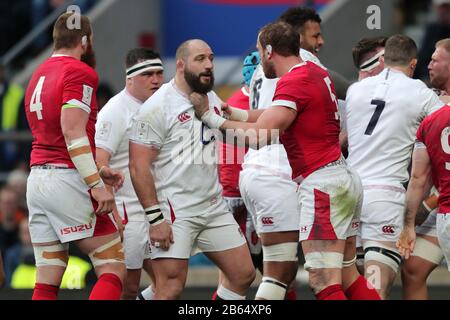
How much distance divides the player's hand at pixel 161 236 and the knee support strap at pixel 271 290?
0.95 m

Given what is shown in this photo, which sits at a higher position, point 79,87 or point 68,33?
point 68,33

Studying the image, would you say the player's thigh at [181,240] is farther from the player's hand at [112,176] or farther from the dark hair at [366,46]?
the dark hair at [366,46]

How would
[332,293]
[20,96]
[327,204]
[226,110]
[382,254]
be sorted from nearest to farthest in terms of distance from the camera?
1. [332,293]
2. [327,204]
3. [226,110]
4. [382,254]
5. [20,96]

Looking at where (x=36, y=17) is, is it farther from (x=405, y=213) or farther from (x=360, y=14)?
(x=405, y=213)

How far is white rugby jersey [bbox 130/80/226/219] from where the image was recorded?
10406mm

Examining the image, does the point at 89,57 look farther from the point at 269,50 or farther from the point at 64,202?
the point at 269,50

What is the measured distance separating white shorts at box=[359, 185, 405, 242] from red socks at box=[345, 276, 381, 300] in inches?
27.1

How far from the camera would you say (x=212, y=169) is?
418 inches

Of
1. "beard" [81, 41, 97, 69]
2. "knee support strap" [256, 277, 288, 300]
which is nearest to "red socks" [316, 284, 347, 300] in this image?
"knee support strap" [256, 277, 288, 300]

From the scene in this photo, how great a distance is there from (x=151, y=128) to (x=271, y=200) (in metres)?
1.31

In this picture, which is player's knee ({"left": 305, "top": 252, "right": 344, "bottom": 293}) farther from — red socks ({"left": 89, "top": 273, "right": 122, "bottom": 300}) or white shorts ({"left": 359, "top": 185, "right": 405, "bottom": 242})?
red socks ({"left": 89, "top": 273, "right": 122, "bottom": 300})

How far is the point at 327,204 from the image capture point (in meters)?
9.95

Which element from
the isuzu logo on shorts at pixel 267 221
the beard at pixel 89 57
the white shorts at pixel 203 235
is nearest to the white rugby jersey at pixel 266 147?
the isuzu logo on shorts at pixel 267 221

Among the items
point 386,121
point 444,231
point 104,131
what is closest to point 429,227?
point 444,231
